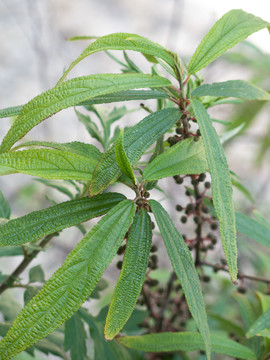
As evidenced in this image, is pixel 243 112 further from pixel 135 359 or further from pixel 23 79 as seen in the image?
pixel 23 79

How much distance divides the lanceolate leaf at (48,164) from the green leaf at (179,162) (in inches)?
2.3

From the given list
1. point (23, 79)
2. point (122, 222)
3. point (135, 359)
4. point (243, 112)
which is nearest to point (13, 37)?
point (23, 79)

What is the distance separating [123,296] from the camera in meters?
0.40

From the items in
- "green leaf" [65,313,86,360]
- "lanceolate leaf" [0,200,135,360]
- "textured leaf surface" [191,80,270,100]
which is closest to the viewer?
"lanceolate leaf" [0,200,135,360]

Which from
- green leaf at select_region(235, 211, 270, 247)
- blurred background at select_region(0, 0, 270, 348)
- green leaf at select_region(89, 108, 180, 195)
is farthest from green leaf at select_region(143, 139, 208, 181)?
blurred background at select_region(0, 0, 270, 348)

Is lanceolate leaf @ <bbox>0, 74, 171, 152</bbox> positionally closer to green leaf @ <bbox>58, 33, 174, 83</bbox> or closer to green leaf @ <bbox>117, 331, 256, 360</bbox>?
green leaf @ <bbox>58, 33, 174, 83</bbox>

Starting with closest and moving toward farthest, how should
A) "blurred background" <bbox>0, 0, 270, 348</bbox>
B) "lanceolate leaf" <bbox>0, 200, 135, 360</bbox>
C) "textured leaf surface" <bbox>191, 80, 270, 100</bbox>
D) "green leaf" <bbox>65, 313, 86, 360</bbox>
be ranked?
"lanceolate leaf" <bbox>0, 200, 135, 360</bbox> → "textured leaf surface" <bbox>191, 80, 270, 100</bbox> → "green leaf" <bbox>65, 313, 86, 360</bbox> → "blurred background" <bbox>0, 0, 270, 348</bbox>

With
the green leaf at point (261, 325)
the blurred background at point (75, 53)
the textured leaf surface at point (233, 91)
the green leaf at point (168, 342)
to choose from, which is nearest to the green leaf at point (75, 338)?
the green leaf at point (168, 342)

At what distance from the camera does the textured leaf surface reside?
1.60ft

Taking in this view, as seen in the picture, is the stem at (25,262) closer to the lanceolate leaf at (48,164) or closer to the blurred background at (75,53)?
the lanceolate leaf at (48,164)

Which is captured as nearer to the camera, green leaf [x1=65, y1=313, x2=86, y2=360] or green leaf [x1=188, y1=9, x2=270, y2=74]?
green leaf [x1=188, y1=9, x2=270, y2=74]

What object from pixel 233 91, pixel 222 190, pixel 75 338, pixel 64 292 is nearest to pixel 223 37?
pixel 233 91

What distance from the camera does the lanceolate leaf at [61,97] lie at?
0.38 meters

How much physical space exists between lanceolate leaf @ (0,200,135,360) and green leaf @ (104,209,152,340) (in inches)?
1.0
